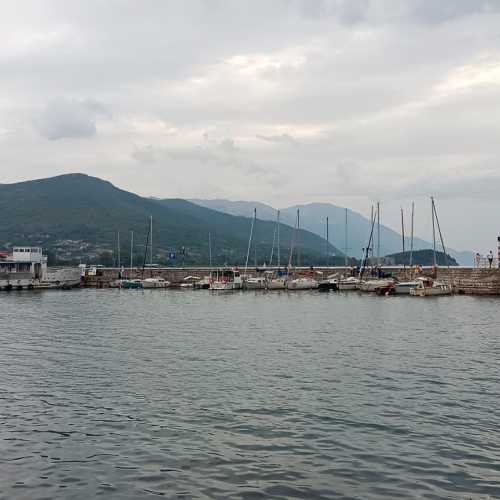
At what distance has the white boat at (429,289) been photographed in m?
110

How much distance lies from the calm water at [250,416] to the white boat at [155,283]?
10002 cm

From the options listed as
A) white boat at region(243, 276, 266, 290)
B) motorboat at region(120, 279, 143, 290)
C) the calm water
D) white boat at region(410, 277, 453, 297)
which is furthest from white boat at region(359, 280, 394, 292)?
the calm water

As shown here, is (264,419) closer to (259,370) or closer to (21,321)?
(259,370)

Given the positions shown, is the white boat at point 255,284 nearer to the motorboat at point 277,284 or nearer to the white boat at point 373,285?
the motorboat at point 277,284

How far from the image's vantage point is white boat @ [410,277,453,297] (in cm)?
11031

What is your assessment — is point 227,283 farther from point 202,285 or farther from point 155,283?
point 155,283

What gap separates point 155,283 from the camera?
152875mm

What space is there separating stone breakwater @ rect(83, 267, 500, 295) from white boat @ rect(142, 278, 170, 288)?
4.29 metres

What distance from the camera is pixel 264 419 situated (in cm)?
2442

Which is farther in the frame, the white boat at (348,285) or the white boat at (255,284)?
the white boat at (255,284)

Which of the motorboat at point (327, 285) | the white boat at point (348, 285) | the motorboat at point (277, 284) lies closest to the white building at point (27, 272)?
the motorboat at point (277, 284)

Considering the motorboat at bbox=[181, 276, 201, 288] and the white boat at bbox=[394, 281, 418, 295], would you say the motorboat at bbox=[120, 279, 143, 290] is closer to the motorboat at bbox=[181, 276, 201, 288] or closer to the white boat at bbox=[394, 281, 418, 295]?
the motorboat at bbox=[181, 276, 201, 288]

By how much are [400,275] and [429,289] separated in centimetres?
3790

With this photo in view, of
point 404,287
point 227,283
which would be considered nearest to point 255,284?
point 227,283
